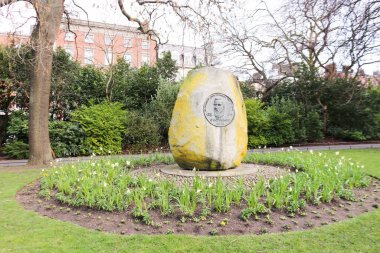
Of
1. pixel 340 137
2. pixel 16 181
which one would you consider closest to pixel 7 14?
pixel 16 181

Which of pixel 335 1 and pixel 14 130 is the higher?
pixel 335 1

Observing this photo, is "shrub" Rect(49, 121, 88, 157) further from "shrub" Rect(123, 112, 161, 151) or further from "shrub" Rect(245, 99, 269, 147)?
"shrub" Rect(245, 99, 269, 147)

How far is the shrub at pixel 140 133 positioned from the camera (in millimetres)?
16406

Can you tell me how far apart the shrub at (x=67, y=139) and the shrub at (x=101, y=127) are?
27cm

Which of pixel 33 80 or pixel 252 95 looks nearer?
pixel 33 80

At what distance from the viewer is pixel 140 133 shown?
54.0ft

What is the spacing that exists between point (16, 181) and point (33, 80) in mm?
4096

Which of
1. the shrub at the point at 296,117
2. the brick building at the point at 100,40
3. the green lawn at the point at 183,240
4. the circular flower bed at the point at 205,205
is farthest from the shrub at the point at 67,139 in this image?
the shrub at the point at 296,117

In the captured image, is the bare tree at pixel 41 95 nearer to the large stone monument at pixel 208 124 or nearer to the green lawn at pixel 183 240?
the large stone monument at pixel 208 124

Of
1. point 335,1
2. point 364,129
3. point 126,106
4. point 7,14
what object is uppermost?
point 335,1

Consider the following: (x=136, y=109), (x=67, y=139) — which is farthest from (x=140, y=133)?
(x=67, y=139)

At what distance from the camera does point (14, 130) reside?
14789mm

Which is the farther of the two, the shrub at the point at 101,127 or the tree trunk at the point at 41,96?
the shrub at the point at 101,127

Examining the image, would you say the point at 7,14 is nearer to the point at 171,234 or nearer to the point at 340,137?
the point at 171,234
